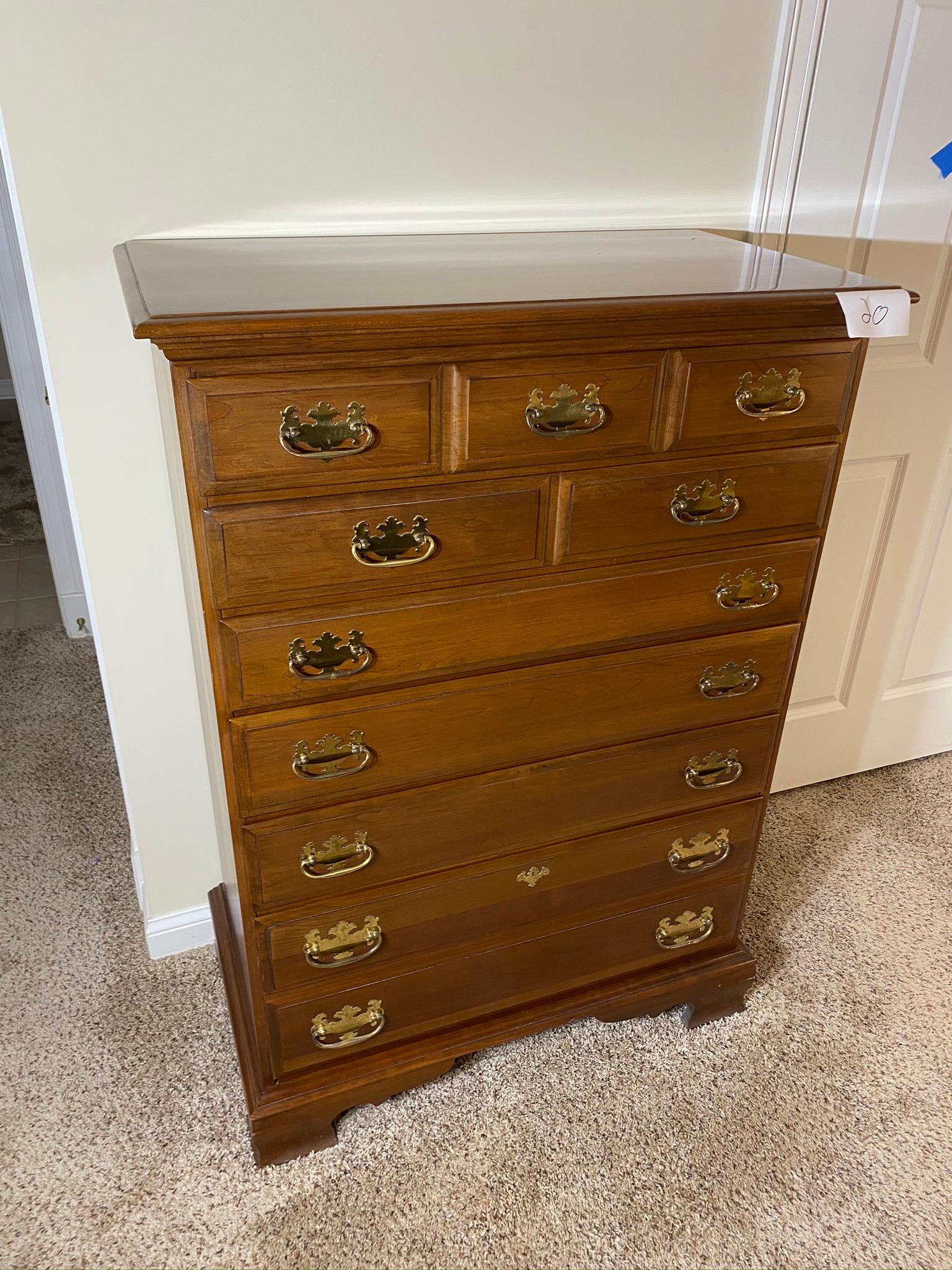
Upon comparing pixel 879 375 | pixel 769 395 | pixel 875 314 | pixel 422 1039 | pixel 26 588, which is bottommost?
pixel 26 588

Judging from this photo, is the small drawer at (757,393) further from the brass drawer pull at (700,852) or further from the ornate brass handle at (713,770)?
the brass drawer pull at (700,852)

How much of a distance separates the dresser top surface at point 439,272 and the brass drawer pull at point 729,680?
54 cm

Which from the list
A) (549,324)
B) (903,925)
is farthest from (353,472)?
(903,925)

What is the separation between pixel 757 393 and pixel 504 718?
546 mm

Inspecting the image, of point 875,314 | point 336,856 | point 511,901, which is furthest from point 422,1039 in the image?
point 875,314

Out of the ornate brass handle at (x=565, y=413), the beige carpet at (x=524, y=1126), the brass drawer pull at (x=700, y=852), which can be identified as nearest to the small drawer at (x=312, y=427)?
the ornate brass handle at (x=565, y=413)

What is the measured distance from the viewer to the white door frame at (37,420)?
8.06 feet

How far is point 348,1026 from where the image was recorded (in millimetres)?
1479

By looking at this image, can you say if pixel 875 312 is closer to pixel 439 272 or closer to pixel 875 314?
pixel 875 314

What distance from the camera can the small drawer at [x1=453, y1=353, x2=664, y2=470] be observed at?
1126mm

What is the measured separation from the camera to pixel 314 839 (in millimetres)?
1312

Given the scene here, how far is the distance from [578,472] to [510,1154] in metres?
1.08

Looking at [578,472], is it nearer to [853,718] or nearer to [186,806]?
[186,806]

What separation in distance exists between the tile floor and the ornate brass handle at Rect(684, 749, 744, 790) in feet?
7.28
